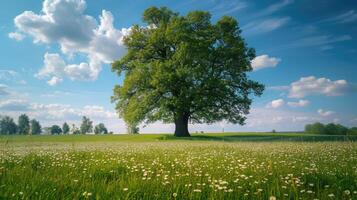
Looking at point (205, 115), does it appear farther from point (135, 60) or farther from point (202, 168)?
point (202, 168)

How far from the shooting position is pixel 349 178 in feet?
21.6

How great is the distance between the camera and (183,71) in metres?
36.4

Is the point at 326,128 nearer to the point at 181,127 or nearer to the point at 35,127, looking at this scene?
the point at 181,127

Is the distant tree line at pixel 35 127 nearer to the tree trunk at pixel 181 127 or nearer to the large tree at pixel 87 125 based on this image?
the large tree at pixel 87 125

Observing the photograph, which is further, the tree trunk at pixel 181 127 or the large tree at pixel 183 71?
the tree trunk at pixel 181 127

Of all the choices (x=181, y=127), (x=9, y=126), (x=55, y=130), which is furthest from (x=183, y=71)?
(x=55, y=130)

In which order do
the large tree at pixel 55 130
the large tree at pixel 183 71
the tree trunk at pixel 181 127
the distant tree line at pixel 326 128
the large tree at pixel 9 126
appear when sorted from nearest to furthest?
the large tree at pixel 183 71
the tree trunk at pixel 181 127
the distant tree line at pixel 326 128
the large tree at pixel 9 126
the large tree at pixel 55 130

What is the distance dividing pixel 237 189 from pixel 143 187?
1.79m

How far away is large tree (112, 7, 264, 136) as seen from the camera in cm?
3862

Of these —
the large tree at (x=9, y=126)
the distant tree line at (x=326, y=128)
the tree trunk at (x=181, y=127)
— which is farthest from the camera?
the large tree at (x=9, y=126)

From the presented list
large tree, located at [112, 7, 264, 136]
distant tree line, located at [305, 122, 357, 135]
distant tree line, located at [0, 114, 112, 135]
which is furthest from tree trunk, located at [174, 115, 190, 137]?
distant tree line, located at [0, 114, 112, 135]

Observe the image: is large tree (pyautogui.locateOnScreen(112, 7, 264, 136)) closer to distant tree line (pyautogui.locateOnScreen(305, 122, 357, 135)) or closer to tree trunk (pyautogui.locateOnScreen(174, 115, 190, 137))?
tree trunk (pyautogui.locateOnScreen(174, 115, 190, 137))

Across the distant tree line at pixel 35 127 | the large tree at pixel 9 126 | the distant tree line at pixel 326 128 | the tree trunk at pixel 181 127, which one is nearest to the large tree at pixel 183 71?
the tree trunk at pixel 181 127

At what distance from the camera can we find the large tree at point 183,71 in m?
38.6
